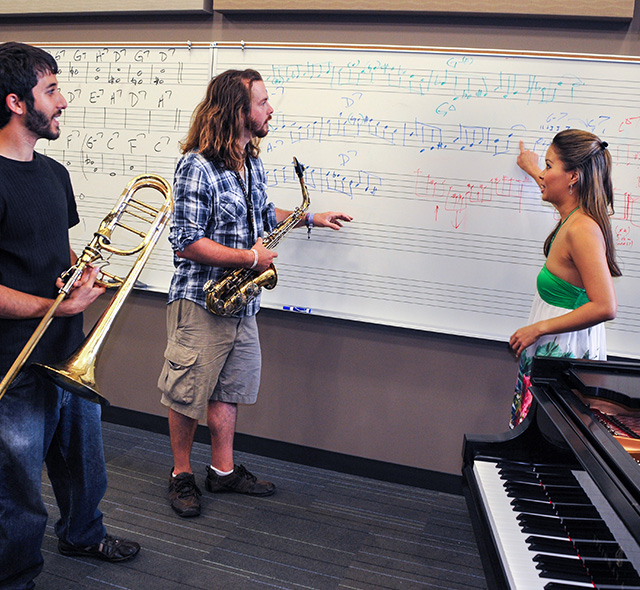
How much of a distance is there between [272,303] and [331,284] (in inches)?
12.8

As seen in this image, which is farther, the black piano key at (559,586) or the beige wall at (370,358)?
the beige wall at (370,358)

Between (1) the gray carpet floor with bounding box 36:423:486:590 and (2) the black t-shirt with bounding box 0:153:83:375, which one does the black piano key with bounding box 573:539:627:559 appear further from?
(2) the black t-shirt with bounding box 0:153:83:375

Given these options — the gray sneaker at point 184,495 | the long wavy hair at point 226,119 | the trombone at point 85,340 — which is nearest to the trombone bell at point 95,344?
the trombone at point 85,340

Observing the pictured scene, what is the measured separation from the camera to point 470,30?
2666 millimetres

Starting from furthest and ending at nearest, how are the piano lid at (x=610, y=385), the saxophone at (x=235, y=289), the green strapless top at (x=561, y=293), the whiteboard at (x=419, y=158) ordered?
1. the whiteboard at (x=419, y=158)
2. the saxophone at (x=235, y=289)
3. the green strapless top at (x=561, y=293)
4. the piano lid at (x=610, y=385)

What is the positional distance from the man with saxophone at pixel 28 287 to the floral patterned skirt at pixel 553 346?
58.6 inches

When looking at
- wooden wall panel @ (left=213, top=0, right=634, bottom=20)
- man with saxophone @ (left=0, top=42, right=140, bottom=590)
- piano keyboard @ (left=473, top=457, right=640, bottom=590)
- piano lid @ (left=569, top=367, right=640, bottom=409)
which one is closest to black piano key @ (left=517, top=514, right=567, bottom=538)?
piano keyboard @ (left=473, top=457, right=640, bottom=590)

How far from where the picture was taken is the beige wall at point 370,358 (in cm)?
267

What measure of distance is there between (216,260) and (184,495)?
103 cm

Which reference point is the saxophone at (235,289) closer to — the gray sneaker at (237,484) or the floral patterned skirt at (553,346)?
the gray sneaker at (237,484)

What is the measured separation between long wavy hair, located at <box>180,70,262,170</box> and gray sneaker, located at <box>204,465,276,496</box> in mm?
1363

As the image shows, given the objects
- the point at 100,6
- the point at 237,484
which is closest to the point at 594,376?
the point at 237,484

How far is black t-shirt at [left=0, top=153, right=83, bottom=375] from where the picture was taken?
1.70 metres

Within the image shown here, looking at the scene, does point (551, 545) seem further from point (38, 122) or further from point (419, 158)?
point (419, 158)
